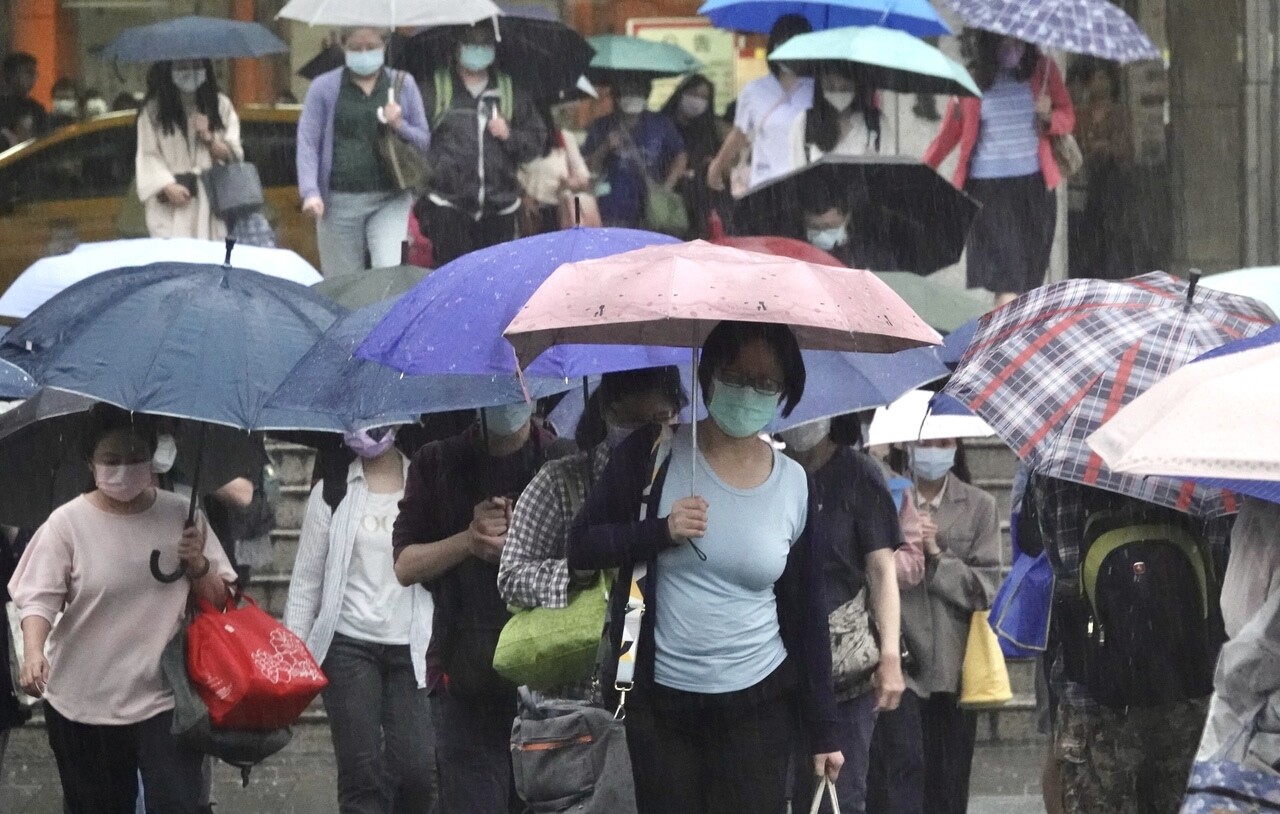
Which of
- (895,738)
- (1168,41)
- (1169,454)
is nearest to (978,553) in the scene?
(895,738)

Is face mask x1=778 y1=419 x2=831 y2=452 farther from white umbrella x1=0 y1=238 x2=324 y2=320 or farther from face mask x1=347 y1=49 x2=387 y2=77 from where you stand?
face mask x1=347 y1=49 x2=387 y2=77

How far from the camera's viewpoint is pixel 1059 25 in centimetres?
1243

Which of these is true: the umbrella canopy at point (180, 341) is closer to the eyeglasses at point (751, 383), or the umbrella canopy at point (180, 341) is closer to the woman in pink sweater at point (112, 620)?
the woman in pink sweater at point (112, 620)

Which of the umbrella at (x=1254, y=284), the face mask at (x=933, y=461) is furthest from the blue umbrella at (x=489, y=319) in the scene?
the face mask at (x=933, y=461)

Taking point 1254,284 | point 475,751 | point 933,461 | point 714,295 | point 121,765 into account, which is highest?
point 714,295

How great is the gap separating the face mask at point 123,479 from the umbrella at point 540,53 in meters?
6.09

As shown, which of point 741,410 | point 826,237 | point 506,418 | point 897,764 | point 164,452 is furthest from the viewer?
point 826,237

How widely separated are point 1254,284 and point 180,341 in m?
3.78

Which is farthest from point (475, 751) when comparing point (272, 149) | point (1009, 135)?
point (272, 149)

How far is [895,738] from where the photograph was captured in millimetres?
9547

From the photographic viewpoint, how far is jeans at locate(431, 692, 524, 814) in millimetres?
7688

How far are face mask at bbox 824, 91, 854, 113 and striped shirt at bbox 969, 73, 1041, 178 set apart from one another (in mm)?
858

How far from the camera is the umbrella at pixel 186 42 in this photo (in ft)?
44.7

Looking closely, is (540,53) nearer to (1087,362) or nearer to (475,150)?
(475,150)
